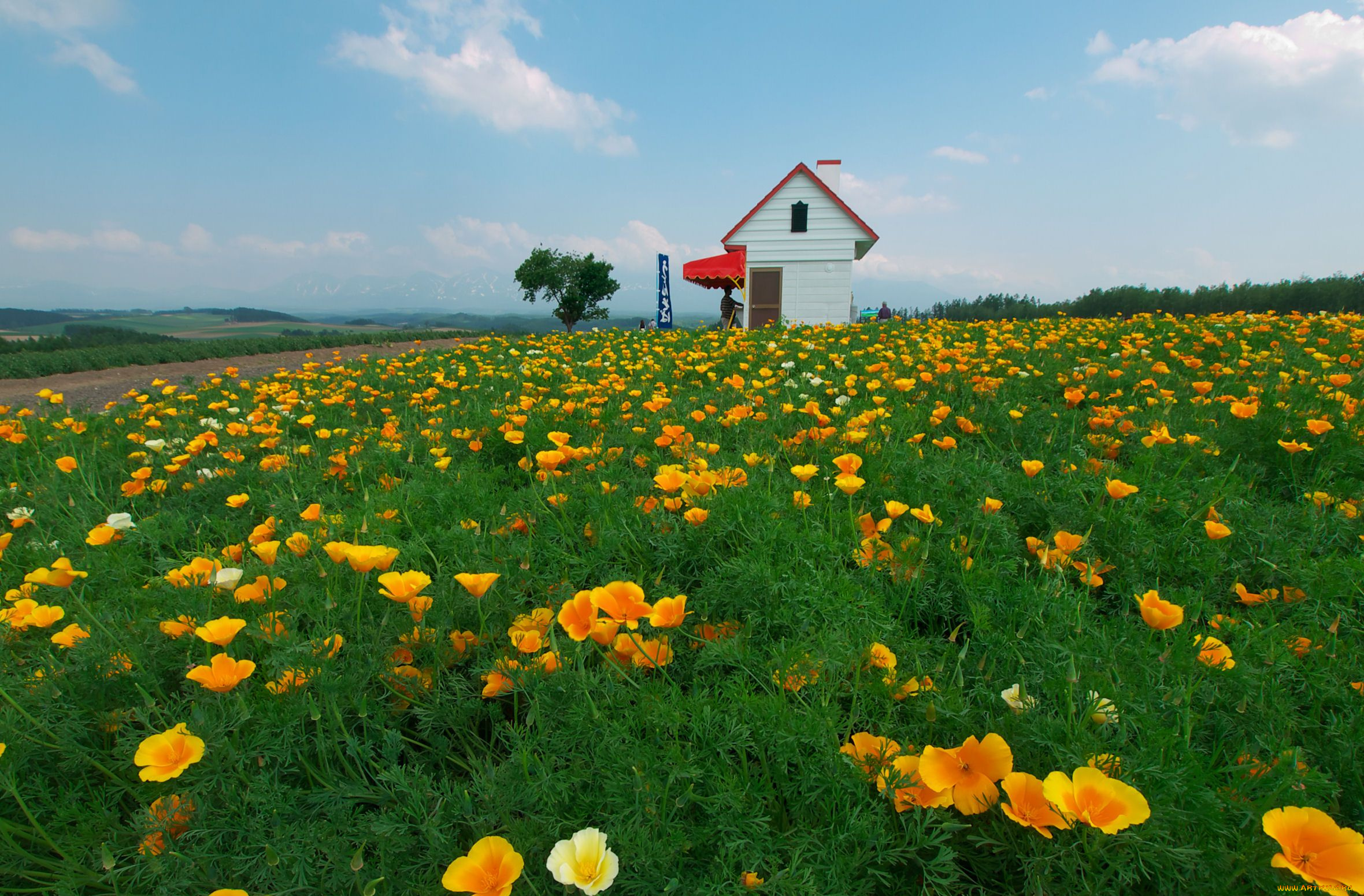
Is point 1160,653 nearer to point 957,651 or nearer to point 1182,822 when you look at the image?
point 957,651

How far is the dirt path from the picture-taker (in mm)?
7078

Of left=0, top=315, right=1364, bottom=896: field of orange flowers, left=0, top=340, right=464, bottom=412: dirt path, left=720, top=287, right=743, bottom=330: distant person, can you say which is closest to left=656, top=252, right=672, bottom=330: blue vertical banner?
left=720, top=287, right=743, bottom=330: distant person

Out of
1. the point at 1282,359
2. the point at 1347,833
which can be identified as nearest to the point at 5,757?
the point at 1347,833

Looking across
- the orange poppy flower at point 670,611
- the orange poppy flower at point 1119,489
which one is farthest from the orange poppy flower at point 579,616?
the orange poppy flower at point 1119,489

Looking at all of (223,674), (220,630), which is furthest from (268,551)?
(223,674)

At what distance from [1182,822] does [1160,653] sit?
23.0 inches

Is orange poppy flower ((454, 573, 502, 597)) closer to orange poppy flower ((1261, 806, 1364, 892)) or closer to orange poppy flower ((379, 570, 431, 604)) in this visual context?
orange poppy flower ((379, 570, 431, 604))

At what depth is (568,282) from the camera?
3744cm

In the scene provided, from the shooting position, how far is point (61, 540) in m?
2.55

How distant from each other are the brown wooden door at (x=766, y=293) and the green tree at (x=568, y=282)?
23239 millimetres

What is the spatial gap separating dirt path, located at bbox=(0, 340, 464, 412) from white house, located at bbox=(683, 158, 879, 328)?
7650 millimetres

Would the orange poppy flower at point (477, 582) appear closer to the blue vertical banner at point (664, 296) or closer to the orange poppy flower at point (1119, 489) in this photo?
the orange poppy flower at point (1119, 489)

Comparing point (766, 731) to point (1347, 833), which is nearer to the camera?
point (1347, 833)

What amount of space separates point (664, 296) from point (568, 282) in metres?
17.7
